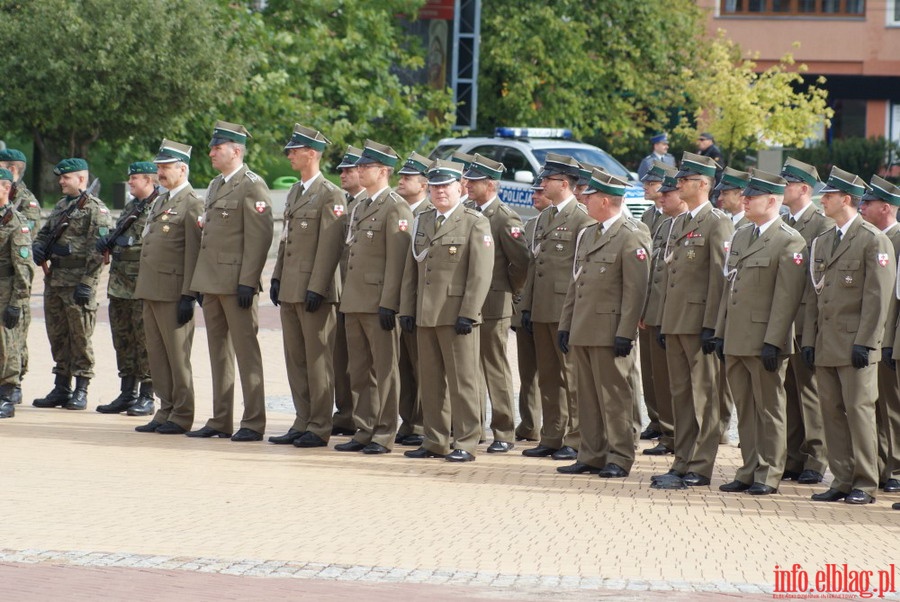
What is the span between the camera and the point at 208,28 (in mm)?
26281

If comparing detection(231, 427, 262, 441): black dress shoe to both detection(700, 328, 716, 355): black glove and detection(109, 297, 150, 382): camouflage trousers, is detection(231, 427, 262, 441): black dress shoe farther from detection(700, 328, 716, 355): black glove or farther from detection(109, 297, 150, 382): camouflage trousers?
detection(700, 328, 716, 355): black glove

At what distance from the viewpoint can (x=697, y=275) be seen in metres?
10.4

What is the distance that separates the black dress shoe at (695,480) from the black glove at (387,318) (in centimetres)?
241

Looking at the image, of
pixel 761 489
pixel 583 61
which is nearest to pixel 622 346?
pixel 761 489

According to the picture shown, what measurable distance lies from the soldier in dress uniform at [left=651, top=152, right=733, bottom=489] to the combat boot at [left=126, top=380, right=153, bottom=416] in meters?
4.79

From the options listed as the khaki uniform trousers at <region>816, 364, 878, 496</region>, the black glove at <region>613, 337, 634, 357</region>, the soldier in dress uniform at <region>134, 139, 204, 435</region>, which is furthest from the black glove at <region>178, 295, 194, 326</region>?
the khaki uniform trousers at <region>816, 364, 878, 496</region>

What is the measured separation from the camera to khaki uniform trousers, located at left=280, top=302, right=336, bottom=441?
37.9ft

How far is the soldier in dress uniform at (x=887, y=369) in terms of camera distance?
9945 mm

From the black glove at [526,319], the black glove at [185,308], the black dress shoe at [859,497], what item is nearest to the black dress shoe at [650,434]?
the black glove at [526,319]

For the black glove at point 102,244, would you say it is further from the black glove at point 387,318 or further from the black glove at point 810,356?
the black glove at point 810,356

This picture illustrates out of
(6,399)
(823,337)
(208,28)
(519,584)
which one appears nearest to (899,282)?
(823,337)

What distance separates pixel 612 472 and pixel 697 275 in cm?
146

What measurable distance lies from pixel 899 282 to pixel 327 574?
15.1 feet

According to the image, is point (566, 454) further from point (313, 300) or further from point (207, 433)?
point (207, 433)
